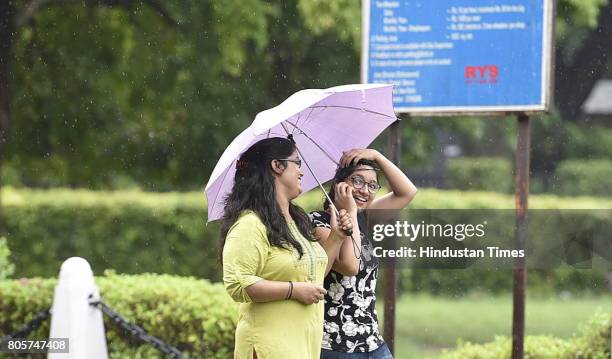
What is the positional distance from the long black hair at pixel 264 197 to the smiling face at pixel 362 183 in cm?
25

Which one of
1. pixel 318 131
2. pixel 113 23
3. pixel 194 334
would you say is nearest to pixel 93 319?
pixel 194 334

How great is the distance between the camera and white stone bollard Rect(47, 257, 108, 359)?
5.70m

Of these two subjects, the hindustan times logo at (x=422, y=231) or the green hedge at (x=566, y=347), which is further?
the hindustan times logo at (x=422, y=231)

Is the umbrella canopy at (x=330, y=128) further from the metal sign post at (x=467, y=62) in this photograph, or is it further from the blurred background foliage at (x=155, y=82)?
the blurred background foliage at (x=155, y=82)

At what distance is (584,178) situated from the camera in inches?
517

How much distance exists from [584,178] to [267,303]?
1013 centimetres

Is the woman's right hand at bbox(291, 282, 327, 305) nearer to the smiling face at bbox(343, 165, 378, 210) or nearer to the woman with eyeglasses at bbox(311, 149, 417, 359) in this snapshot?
the woman with eyeglasses at bbox(311, 149, 417, 359)

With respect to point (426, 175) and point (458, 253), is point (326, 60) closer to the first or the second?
point (426, 175)

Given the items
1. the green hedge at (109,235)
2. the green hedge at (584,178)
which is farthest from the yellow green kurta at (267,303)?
the green hedge at (584,178)

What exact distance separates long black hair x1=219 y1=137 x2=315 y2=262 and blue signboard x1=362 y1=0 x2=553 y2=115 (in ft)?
7.97

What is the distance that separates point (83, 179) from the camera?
415 inches

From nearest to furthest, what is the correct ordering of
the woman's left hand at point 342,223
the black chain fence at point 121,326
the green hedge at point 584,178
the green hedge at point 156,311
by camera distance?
the woman's left hand at point 342,223
the black chain fence at point 121,326
the green hedge at point 156,311
the green hedge at point 584,178

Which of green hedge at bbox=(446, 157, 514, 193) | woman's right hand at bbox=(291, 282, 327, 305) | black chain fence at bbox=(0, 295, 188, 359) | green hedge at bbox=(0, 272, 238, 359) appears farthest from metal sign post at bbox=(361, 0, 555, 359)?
green hedge at bbox=(446, 157, 514, 193)

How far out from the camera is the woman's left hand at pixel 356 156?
407cm
